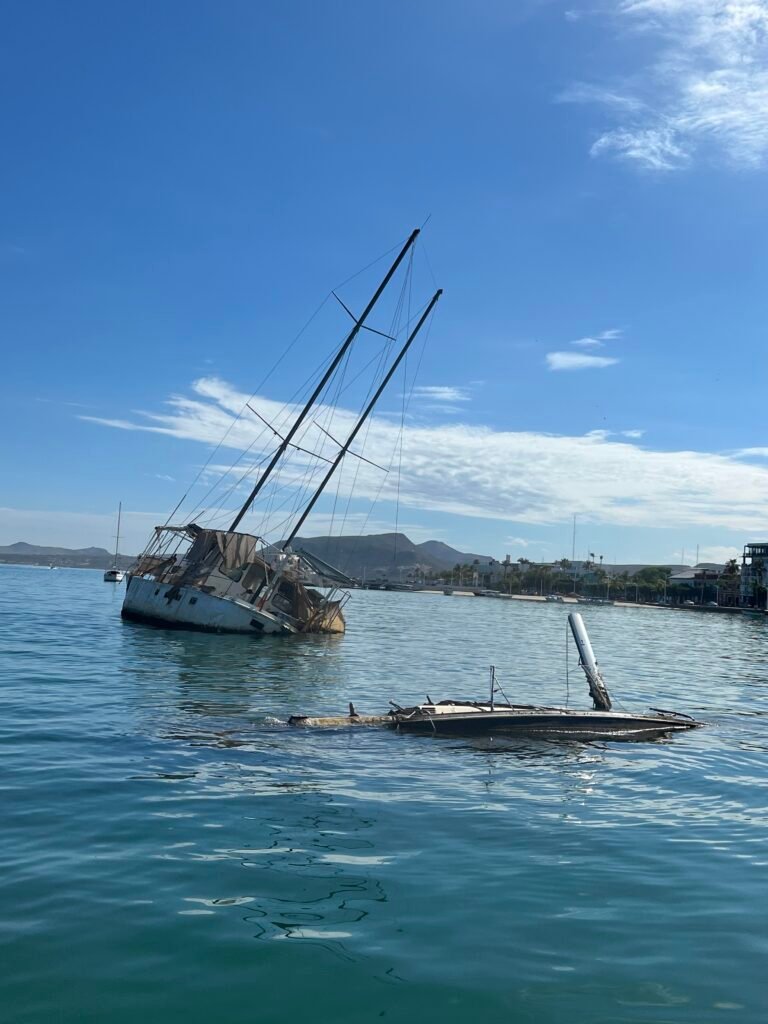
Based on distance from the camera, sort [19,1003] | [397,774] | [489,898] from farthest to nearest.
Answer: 1. [397,774]
2. [489,898]
3. [19,1003]

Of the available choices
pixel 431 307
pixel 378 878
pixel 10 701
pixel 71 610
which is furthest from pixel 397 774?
pixel 71 610

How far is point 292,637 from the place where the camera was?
49938 mm

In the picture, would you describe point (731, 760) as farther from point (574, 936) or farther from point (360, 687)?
point (360, 687)

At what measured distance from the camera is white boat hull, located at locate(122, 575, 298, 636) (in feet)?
157

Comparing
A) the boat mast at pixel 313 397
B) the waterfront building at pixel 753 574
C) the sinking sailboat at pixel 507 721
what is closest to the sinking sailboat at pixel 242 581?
the boat mast at pixel 313 397

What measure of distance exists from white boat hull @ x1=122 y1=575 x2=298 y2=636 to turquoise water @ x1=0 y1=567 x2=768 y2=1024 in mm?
25174

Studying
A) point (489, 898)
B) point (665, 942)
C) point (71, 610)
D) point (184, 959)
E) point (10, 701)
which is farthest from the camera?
point (71, 610)

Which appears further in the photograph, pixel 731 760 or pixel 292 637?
pixel 292 637

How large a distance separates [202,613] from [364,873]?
39.2 meters

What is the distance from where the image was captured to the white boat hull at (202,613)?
4772cm

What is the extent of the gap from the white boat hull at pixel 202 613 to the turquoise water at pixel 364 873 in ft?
82.6

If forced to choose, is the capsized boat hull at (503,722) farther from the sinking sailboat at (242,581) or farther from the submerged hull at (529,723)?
the sinking sailboat at (242,581)

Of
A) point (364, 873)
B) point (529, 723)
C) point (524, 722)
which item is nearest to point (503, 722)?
point (524, 722)

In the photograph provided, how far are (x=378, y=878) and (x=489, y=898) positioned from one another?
4.21 feet
